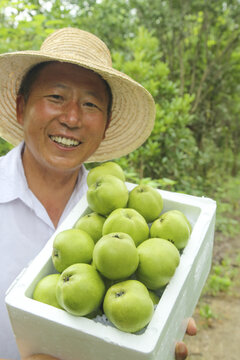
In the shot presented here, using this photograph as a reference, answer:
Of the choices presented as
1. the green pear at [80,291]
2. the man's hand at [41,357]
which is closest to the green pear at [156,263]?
the green pear at [80,291]

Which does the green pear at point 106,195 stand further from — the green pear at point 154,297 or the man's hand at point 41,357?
the man's hand at point 41,357

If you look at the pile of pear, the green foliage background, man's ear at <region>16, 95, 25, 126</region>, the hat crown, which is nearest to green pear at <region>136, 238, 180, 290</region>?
the pile of pear

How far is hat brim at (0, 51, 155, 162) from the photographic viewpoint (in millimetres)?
1920

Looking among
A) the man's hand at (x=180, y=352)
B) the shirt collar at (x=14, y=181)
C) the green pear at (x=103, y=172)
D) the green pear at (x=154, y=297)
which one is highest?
the green pear at (x=103, y=172)

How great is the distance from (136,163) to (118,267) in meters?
2.87

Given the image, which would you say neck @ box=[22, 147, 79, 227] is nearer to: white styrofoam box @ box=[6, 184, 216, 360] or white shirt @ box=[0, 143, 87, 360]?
white shirt @ box=[0, 143, 87, 360]

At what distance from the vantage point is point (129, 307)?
3.60 feet

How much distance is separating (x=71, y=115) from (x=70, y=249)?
843 mm

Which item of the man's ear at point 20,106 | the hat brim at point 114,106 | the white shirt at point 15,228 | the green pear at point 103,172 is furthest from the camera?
the man's ear at point 20,106

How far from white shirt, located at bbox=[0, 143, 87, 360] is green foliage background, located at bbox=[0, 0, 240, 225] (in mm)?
1249

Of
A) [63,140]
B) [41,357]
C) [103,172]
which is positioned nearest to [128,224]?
[103,172]

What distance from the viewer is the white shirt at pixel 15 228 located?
1811 millimetres

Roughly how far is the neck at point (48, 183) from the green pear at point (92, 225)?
0.65 meters

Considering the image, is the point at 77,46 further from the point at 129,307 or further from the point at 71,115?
the point at 129,307
